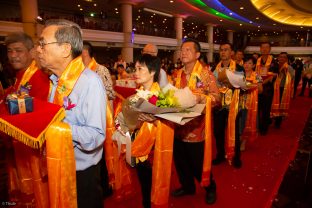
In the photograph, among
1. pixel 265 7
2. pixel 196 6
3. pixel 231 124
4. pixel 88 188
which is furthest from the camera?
pixel 265 7

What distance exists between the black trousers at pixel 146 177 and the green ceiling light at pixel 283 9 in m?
15.9

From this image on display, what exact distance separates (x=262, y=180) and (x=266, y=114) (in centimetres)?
224

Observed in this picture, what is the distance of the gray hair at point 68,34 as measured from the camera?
4.54ft

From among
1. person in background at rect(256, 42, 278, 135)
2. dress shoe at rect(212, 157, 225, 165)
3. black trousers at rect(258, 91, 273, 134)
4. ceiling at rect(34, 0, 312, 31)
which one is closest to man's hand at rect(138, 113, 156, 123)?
dress shoe at rect(212, 157, 225, 165)

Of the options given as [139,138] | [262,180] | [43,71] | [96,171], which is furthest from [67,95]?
[262,180]

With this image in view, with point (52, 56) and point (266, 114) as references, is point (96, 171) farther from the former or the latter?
point (266, 114)

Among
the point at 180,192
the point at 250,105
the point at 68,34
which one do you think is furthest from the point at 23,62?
the point at 250,105

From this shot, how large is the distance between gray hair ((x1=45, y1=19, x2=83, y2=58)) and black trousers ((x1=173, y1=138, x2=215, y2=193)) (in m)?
1.39

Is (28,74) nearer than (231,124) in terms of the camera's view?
Yes

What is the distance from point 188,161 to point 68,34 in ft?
5.67

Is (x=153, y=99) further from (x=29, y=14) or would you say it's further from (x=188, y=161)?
(x=29, y=14)

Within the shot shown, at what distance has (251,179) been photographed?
3.06 meters

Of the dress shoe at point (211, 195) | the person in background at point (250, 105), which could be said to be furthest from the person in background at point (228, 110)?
the dress shoe at point (211, 195)

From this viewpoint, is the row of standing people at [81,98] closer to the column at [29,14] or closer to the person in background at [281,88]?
the person in background at [281,88]
